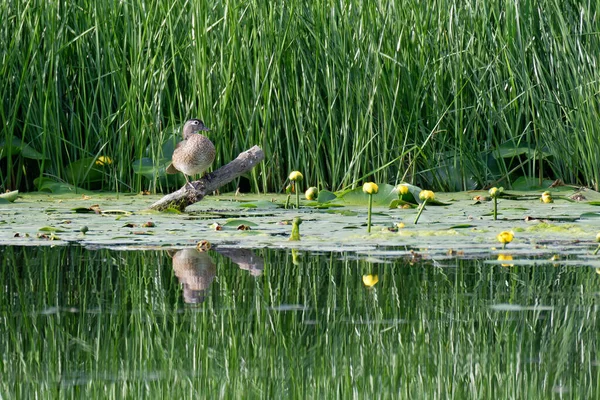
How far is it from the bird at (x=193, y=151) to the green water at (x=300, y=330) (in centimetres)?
210

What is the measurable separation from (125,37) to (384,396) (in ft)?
15.5

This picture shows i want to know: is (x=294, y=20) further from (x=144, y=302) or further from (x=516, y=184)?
(x=144, y=302)

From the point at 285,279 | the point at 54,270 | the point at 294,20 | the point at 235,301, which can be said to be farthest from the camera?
the point at 294,20

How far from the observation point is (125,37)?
20.9 feet

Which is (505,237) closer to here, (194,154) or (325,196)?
(325,196)

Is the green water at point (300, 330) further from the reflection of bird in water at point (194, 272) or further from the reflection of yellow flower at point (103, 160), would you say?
the reflection of yellow flower at point (103, 160)

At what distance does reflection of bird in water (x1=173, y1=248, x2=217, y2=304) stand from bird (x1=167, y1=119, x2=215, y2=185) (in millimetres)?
1784

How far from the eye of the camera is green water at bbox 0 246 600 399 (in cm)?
210

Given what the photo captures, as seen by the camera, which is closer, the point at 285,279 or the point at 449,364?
the point at 449,364

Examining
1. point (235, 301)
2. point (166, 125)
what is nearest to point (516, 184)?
point (166, 125)

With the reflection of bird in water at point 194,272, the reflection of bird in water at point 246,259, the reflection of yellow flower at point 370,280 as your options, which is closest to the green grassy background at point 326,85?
the reflection of bird in water at point 246,259

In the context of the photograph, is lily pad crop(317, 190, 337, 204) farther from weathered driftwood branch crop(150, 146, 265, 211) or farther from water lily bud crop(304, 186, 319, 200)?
weathered driftwood branch crop(150, 146, 265, 211)

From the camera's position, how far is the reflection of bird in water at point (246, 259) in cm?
358

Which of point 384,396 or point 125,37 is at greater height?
Result: point 125,37
